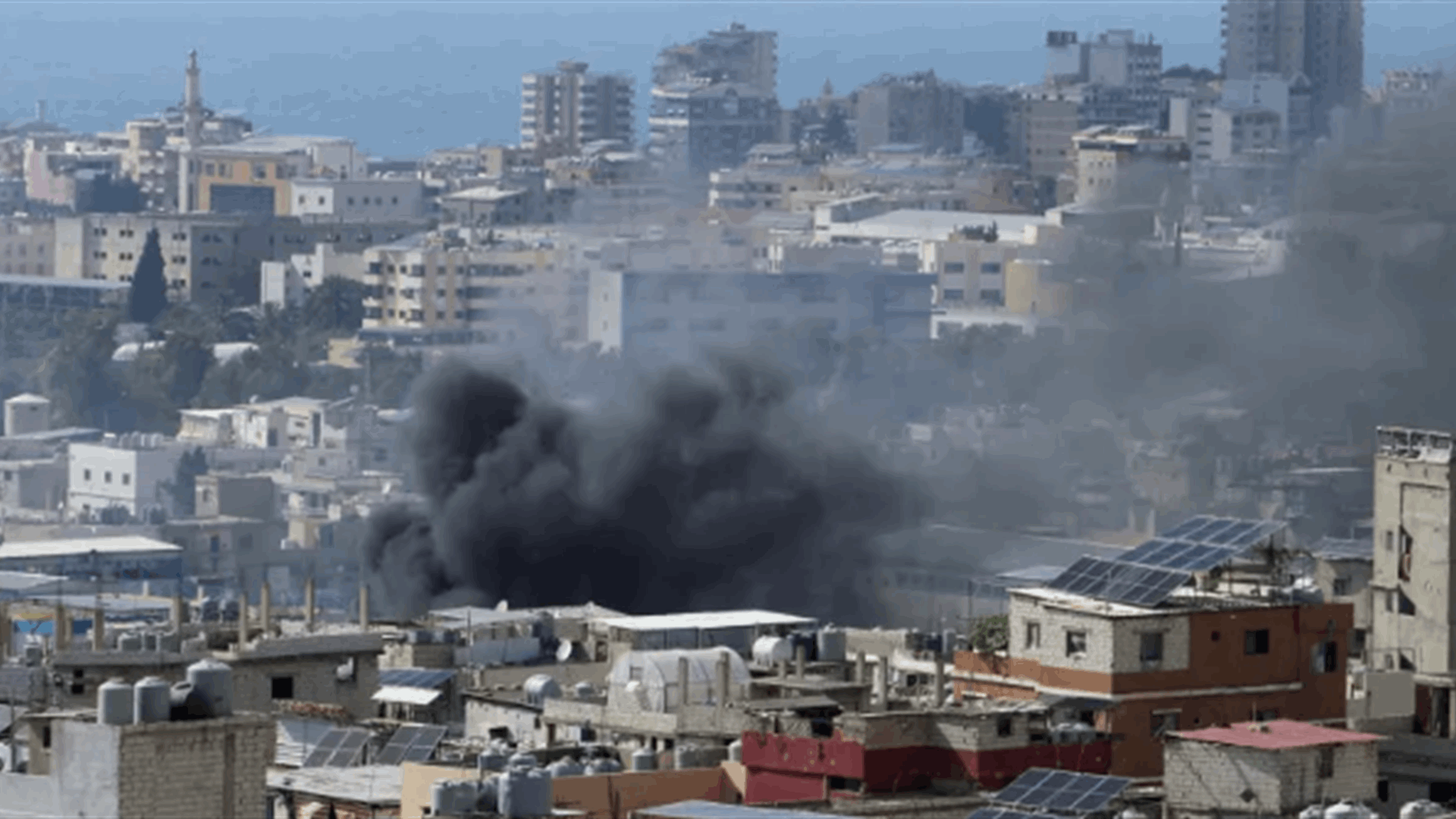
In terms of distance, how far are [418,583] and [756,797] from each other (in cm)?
4157

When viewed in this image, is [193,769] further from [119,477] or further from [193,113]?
[193,113]

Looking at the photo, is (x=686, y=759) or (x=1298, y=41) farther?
(x=1298, y=41)

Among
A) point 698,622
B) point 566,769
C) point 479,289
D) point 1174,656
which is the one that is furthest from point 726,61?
point 566,769

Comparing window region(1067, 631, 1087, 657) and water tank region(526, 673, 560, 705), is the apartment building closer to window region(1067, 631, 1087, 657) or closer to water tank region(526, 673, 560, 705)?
water tank region(526, 673, 560, 705)

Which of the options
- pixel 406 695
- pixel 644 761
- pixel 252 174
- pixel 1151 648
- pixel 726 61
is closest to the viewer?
pixel 644 761

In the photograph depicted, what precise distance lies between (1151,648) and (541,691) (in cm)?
490

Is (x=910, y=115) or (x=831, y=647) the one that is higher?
(x=831, y=647)

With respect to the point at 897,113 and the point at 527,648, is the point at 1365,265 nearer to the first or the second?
the point at 527,648

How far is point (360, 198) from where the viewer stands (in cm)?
15325

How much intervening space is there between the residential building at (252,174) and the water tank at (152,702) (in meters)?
132

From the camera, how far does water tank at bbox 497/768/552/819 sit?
23.9m

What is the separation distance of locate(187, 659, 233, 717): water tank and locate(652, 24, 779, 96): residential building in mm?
156506

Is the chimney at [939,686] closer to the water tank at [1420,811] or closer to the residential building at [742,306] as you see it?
the water tank at [1420,811]

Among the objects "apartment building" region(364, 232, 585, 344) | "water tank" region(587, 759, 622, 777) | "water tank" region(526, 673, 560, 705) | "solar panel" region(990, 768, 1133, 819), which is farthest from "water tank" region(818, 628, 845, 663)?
"apartment building" region(364, 232, 585, 344)
